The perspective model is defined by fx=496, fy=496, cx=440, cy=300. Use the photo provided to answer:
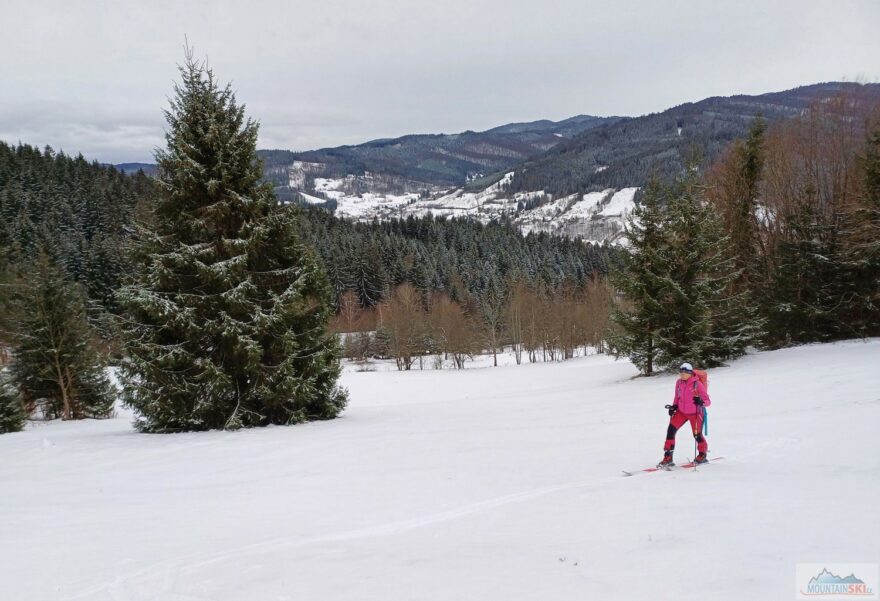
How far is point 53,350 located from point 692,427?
24508mm

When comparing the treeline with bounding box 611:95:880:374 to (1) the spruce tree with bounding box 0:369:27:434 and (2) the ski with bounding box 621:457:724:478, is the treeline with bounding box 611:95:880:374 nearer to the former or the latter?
(2) the ski with bounding box 621:457:724:478

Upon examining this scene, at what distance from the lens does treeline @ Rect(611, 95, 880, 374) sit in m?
20.7

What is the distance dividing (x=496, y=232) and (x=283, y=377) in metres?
120

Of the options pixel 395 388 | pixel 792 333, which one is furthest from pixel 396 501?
pixel 395 388

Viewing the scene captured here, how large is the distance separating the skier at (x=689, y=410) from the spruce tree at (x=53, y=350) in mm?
24175

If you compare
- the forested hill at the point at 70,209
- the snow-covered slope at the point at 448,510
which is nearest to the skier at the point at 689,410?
the snow-covered slope at the point at 448,510

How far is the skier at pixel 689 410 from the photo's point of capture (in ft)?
26.4

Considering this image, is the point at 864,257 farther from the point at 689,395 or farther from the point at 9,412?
the point at 9,412

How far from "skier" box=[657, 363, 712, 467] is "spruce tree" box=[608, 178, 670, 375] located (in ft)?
42.4

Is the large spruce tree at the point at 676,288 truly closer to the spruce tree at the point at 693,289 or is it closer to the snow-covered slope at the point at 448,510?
the spruce tree at the point at 693,289

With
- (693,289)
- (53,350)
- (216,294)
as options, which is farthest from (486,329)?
(216,294)

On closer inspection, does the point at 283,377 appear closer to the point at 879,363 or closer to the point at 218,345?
the point at 218,345

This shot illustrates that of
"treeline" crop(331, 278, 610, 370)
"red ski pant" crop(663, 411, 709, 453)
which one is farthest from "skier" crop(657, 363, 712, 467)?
"treeline" crop(331, 278, 610, 370)

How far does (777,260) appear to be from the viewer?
2375 centimetres
